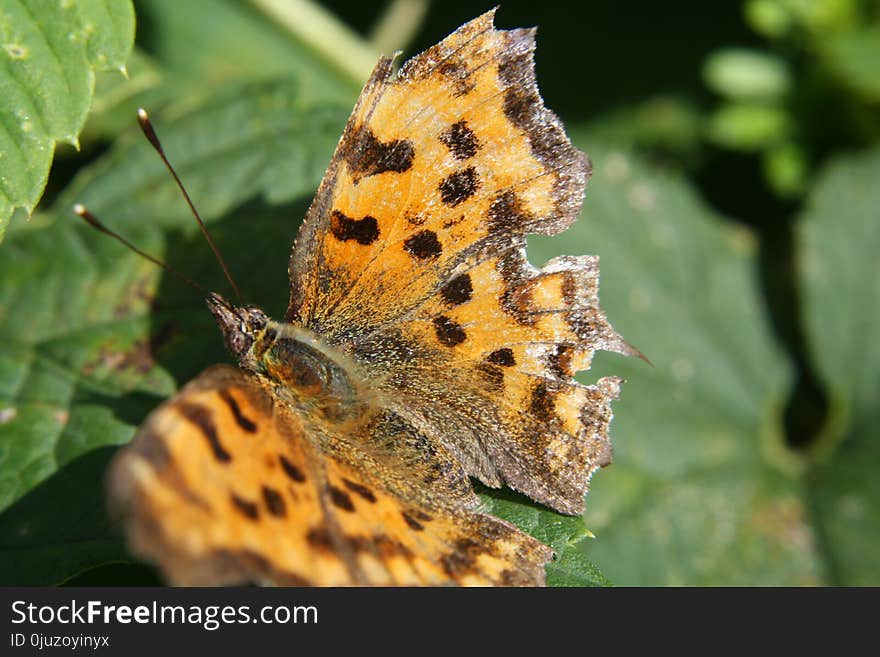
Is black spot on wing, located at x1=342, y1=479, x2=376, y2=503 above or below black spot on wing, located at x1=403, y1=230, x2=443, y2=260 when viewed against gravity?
below

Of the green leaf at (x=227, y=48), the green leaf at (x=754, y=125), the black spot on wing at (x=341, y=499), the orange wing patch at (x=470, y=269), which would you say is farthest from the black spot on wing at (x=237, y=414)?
the green leaf at (x=754, y=125)

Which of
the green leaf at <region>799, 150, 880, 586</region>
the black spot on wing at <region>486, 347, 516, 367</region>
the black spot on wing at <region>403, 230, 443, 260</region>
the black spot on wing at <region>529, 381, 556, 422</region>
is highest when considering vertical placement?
the black spot on wing at <region>403, 230, 443, 260</region>

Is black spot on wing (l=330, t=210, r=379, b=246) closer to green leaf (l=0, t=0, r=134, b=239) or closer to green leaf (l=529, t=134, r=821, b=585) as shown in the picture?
green leaf (l=0, t=0, r=134, b=239)

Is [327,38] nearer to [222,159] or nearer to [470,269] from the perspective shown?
[222,159]

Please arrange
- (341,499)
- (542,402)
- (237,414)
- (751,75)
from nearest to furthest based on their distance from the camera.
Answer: (237,414) < (341,499) < (542,402) < (751,75)

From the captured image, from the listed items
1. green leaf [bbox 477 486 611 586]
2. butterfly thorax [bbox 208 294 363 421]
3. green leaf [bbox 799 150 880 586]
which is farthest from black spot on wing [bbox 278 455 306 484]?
green leaf [bbox 799 150 880 586]

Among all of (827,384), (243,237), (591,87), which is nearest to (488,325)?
(243,237)

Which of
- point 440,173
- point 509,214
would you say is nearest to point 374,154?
point 440,173
